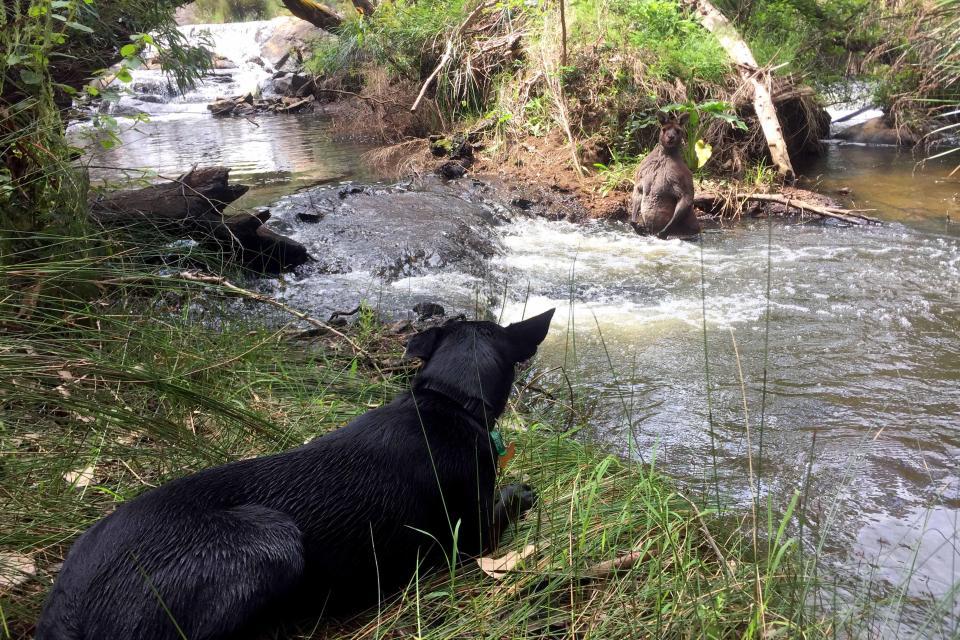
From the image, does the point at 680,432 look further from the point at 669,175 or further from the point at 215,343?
the point at 669,175

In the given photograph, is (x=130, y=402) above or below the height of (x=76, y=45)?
below

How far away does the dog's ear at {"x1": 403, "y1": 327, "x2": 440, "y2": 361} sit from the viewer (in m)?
2.45

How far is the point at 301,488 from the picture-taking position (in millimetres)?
1979

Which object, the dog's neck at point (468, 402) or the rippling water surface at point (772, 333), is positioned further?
the rippling water surface at point (772, 333)

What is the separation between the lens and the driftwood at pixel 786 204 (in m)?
8.24

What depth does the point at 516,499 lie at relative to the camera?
2441mm

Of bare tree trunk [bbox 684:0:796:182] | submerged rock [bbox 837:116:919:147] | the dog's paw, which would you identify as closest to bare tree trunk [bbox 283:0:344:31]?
bare tree trunk [bbox 684:0:796:182]

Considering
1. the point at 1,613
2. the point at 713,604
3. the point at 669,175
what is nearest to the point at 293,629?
the point at 1,613

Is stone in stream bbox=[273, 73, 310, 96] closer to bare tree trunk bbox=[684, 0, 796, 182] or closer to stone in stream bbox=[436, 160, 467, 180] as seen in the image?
stone in stream bbox=[436, 160, 467, 180]

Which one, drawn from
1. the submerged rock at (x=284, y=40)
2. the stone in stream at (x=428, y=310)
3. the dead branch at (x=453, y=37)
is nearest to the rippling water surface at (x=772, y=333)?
the stone in stream at (x=428, y=310)

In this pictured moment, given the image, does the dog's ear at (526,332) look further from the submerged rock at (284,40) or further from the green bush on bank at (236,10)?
the green bush on bank at (236,10)

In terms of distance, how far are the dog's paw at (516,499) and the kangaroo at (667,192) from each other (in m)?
6.06

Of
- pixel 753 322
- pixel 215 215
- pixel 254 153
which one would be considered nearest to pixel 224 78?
pixel 254 153

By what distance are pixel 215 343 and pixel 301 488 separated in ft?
4.89
